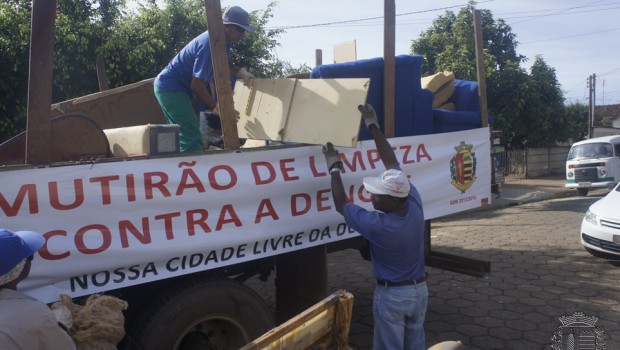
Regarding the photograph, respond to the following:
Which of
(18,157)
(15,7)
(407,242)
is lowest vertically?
(407,242)

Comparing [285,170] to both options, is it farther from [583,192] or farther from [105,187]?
[583,192]

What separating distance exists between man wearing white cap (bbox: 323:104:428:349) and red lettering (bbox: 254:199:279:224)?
0.44 metres

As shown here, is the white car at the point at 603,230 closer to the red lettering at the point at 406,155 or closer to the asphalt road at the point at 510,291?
the asphalt road at the point at 510,291

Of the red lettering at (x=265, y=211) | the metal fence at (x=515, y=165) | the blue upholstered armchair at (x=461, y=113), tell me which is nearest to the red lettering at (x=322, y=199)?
the red lettering at (x=265, y=211)

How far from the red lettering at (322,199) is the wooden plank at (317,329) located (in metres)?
0.81

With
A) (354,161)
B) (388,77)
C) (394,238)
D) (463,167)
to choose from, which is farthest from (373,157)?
(463,167)

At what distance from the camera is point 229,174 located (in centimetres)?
309

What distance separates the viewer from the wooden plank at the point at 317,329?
8.13 ft

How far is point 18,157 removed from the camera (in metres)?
3.06

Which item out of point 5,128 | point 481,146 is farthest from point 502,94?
point 5,128

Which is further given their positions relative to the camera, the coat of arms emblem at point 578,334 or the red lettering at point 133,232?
the coat of arms emblem at point 578,334

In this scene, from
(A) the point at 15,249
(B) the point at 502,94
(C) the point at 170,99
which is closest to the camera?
(A) the point at 15,249

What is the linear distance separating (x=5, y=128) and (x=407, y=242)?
6727mm

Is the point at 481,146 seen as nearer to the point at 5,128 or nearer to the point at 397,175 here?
the point at 397,175
